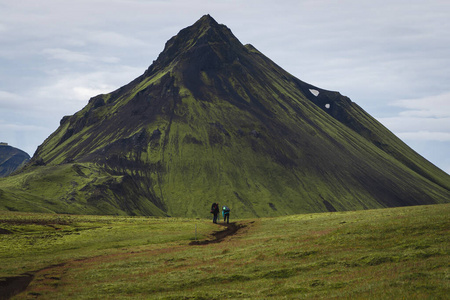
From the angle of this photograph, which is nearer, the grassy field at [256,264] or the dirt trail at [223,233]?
the grassy field at [256,264]

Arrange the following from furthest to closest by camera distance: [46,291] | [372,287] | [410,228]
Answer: [410,228] < [46,291] < [372,287]

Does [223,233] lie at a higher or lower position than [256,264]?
higher

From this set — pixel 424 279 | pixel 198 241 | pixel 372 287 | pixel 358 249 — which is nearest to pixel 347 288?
pixel 372 287

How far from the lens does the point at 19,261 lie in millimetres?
52625

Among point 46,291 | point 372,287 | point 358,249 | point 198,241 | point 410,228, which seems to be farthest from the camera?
point 198,241

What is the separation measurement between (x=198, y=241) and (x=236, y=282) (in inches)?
1037

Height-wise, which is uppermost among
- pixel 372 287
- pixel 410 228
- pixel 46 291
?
pixel 410 228

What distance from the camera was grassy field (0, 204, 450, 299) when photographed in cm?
3388

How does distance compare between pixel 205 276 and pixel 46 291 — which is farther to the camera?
pixel 205 276

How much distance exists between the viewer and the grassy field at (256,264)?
33.9 m

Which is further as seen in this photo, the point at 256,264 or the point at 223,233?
the point at 223,233

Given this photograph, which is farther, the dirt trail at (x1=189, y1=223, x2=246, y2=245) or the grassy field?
the dirt trail at (x1=189, y1=223, x2=246, y2=245)

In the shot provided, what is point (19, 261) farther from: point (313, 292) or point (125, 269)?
point (313, 292)

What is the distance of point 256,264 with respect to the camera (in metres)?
44.3
